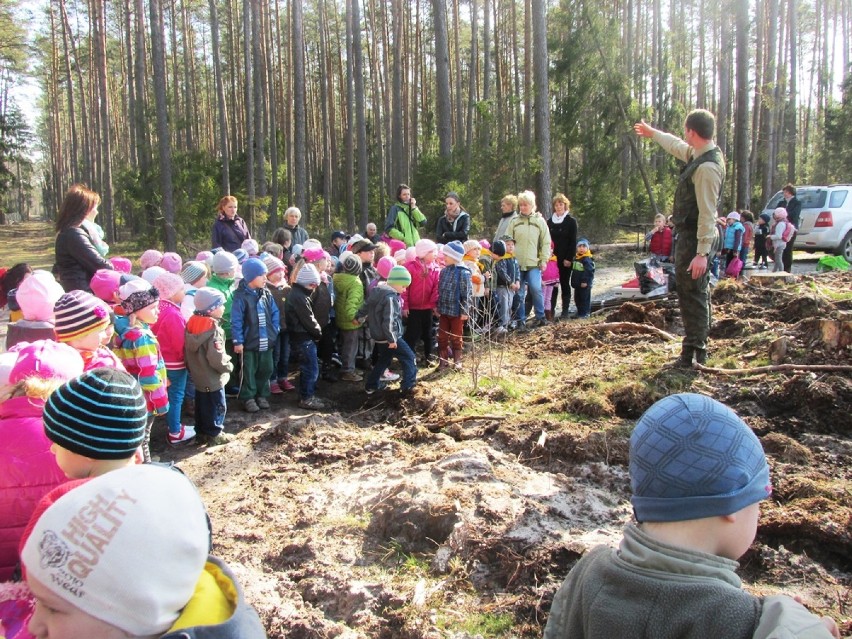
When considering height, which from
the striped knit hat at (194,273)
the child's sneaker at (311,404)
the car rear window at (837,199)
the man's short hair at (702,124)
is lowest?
the child's sneaker at (311,404)

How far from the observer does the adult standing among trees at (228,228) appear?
8927mm

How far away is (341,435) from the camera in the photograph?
18.9ft

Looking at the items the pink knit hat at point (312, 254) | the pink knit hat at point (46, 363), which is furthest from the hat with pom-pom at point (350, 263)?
the pink knit hat at point (46, 363)

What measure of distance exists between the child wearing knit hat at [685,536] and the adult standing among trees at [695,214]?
4.63 m

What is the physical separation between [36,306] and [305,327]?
2876 millimetres

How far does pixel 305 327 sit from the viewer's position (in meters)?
6.99

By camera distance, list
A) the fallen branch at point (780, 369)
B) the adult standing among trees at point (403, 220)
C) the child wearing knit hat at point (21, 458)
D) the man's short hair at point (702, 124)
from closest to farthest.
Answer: the child wearing knit hat at point (21, 458) < the fallen branch at point (780, 369) < the man's short hair at point (702, 124) < the adult standing among trees at point (403, 220)

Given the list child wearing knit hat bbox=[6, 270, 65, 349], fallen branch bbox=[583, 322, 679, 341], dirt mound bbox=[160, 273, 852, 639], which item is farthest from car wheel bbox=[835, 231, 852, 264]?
child wearing knit hat bbox=[6, 270, 65, 349]

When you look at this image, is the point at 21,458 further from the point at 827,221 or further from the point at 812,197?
the point at 812,197

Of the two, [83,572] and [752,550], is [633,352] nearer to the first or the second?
[752,550]

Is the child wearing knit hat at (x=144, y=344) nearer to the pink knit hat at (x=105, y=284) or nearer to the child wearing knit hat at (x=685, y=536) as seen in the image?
the pink knit hat at (x=105, y=284)

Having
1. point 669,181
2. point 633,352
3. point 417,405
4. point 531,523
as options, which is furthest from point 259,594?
point 669,181

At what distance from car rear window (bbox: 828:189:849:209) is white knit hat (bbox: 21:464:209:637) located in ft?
56.7

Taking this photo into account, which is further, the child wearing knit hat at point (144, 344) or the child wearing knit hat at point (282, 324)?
the child wearing knit hat at point (282, 324)
